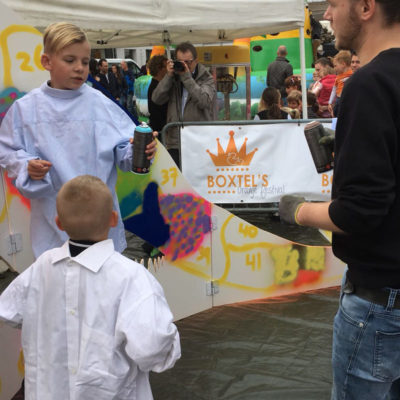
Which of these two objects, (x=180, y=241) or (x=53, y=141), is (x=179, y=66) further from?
(x=53, y=141)

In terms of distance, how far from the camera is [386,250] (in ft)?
4.93

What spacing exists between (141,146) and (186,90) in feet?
11.5

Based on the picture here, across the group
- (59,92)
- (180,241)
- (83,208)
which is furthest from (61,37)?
(180,241)

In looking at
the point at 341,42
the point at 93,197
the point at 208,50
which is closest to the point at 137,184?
the point at 93,197

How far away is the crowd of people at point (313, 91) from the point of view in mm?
6621

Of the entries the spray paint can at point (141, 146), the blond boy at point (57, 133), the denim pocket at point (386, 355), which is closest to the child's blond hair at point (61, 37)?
the blond boy at point (57, 133)

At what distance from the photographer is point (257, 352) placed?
3.41m

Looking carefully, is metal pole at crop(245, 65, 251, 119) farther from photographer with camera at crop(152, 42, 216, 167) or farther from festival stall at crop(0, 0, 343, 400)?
festival stall at crop(0, 0, 343, 400)

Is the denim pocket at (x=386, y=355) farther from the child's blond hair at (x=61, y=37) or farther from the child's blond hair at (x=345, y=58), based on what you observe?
the child's blond hair at (x=345, y=58)

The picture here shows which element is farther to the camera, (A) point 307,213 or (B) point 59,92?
(B) point 59,92

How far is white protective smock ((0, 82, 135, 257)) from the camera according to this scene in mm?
2506

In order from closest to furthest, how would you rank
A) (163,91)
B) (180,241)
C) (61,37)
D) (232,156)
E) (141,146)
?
(61,37) → (141,146) → (180,241) → (232,156) → (163,91)

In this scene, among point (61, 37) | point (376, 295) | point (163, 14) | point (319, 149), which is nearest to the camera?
point (376, 295)

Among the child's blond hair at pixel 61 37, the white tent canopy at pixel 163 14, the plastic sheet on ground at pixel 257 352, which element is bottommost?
the plastic sheet on ground at pixel 257 352
